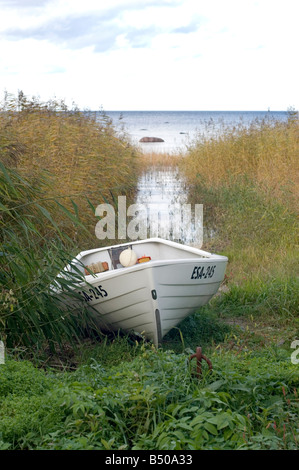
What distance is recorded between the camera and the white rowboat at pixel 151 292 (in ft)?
16.5

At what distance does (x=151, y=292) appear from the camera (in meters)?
5.02

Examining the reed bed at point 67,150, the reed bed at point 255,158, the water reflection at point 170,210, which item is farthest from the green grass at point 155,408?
the reed bed at point 255,158

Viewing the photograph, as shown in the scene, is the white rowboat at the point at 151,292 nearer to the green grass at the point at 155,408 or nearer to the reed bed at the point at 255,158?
the green grass at the point at 155,408

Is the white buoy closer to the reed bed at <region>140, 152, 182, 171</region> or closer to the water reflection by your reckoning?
the water reflection

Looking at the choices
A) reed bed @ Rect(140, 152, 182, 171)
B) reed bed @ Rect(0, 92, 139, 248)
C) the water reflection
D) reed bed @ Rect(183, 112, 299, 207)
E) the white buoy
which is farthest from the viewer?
reed bed @ Rect(140, 152, 182, 171)

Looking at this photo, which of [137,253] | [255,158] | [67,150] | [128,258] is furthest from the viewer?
[255,158]

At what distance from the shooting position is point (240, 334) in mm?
5527

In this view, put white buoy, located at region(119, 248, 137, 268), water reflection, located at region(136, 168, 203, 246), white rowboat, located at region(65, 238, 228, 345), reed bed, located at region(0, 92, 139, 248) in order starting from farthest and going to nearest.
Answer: water reflection, located at region(136, 168, 203, 246)
reed bed, located at region(0, 92, 139, 248)
white buoy, located at region(119, 248, 137, 268)
white rowboat, located at region(65, 238, 228, 345)

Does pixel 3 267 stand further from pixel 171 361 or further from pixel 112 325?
pixel 171 361

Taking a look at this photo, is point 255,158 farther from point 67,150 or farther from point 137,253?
point 137,253

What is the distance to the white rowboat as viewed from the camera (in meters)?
5.03

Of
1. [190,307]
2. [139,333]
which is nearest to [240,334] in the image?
[190,307]

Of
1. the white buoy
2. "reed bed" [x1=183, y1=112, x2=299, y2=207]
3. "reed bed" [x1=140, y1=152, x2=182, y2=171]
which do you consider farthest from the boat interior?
"reed bed" [x1=140, y1=152, x2=182, y2=171]

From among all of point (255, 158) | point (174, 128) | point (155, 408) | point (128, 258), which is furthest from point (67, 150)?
point (174, 128)
